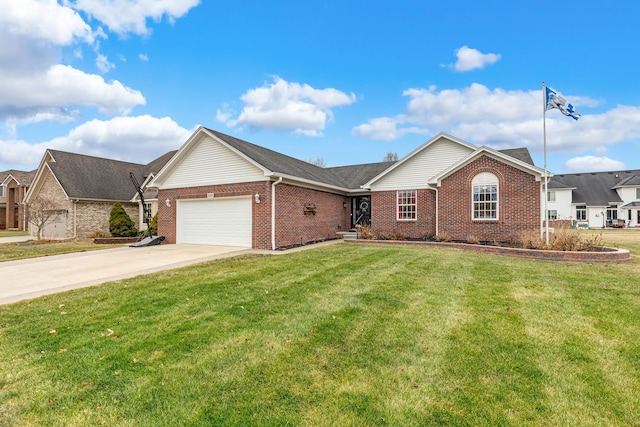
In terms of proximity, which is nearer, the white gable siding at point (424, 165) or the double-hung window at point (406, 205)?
the white gable siding at point (424, 165)

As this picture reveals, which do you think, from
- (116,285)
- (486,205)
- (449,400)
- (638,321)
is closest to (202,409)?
(449,400)

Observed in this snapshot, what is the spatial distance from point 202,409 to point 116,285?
17.8 ft

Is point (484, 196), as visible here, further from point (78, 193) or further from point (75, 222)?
point (75, 222)

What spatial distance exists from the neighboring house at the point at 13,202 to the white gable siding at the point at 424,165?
37014 mm

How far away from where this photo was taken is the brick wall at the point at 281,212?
13219 mm

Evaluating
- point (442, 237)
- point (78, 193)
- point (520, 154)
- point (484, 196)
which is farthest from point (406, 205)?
point (78, 193)

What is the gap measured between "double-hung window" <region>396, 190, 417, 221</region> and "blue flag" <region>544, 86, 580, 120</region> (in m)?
6.56

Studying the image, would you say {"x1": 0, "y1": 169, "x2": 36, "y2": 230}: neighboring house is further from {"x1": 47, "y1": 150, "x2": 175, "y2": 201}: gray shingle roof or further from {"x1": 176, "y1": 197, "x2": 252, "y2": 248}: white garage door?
{"x1": 176, "y1": 197, "x2": 252, "y2": 248}: white garage door

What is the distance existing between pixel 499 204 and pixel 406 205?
425cm

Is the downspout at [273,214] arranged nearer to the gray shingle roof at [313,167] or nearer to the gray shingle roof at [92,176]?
the gray shingle roof at [313,167]

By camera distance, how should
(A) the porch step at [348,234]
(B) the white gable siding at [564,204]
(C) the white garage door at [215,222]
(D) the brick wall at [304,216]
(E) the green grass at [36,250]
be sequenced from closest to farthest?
(E) the green grass at [36,250], (D) the brick wall at [304,216], (C) the white garage door at [215,222], (A) the porch step at [348,234], (B) the white gable siding at [564,204]

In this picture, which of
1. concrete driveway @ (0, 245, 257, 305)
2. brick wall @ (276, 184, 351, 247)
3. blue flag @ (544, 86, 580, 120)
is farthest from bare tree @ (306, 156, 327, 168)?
blue flag @ (544, 86, 580, 120)

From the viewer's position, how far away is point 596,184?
3991cm

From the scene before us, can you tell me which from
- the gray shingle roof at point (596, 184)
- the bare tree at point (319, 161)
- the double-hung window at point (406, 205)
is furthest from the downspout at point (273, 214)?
the gray shingle roof at point (596, 184)
